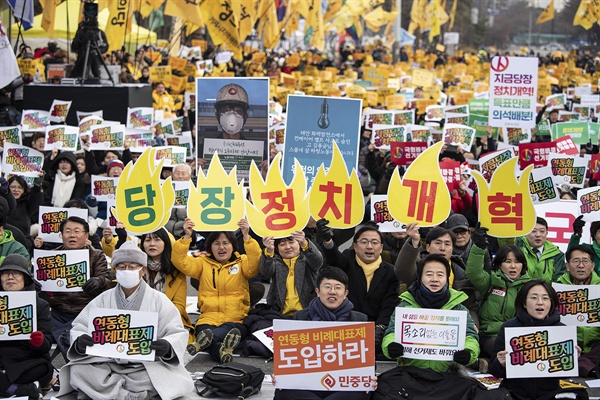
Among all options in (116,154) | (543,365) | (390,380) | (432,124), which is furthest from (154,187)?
(432,124)

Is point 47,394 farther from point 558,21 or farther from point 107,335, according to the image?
point 558,21

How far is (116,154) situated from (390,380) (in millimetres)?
7563

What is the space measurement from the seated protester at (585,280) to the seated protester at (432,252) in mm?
691

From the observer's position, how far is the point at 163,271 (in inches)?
348

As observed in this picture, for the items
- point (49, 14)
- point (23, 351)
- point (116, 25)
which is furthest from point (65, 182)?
point (49, 14)

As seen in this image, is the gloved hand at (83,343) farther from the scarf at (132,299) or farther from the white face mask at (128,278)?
the white face mask at (128,278)

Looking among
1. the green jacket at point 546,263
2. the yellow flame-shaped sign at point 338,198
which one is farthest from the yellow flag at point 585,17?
the yellow flame-shaped sign at point 338,198

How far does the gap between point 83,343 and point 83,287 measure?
1.40m

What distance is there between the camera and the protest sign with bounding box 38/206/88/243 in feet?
31.3

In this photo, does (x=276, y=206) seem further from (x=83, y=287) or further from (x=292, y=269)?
(x=83, y=287)

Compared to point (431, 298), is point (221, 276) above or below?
below

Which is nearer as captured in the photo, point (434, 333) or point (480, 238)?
point (434, 333)

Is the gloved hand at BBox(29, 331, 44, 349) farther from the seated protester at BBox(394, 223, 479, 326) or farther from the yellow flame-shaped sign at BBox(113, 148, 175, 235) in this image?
Result: the seated protester at BBox(394, 223, 479, 326)

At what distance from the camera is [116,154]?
13.9 meters
